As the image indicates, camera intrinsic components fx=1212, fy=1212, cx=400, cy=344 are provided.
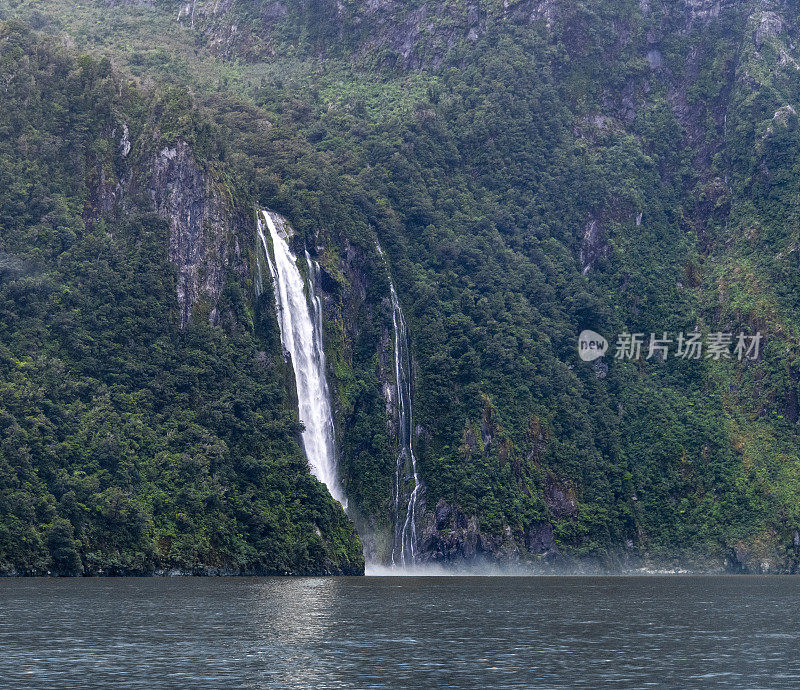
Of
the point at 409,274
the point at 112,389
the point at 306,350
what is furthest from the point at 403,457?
the point at 112,389

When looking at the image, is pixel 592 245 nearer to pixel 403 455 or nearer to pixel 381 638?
pixel 403 455

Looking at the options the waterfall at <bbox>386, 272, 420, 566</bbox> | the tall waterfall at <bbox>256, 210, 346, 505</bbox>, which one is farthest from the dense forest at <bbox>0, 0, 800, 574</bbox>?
the tall waterfall at <bbox>256, 210, 346, 505</bbox>

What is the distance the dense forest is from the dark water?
71.3ft

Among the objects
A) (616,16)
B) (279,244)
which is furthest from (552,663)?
(616,16)

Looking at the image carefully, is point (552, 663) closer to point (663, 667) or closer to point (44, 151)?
point (663, 667)

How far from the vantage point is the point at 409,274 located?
10956 centimetres

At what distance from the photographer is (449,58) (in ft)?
447

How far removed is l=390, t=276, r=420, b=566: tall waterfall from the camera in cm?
9594

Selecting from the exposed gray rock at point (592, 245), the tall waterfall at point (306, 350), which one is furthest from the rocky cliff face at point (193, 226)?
the exposed gray rock at point (592, 245)

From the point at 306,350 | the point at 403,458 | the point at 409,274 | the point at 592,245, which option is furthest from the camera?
the point at 592,245

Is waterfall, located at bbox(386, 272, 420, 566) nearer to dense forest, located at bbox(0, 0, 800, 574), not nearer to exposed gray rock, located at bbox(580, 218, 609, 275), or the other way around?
dense forest, located at bbox(0, 0, 800, 574)

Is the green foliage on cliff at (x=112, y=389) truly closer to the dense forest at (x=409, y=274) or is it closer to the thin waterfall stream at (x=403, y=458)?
the dense forest at (x=409, y=274)

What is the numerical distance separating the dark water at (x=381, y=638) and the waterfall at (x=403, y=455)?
33.0 meters

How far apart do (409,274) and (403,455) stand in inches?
728
